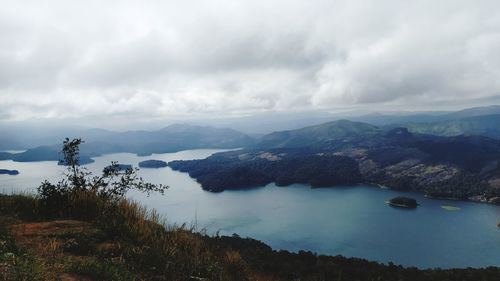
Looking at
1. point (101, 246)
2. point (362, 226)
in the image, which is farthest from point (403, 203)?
point (101, 246)

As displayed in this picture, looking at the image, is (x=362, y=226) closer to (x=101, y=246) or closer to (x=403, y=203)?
(x=403, y=203)

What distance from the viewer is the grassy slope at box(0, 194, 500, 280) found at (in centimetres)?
722

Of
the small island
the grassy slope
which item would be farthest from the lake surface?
the grassy slope

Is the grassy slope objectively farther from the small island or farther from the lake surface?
the small island

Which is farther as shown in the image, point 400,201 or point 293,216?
point 400,201

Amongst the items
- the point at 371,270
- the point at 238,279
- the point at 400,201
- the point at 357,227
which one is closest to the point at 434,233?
the point at 357,227

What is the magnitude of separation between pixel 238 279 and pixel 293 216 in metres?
151

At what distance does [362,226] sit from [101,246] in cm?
14003

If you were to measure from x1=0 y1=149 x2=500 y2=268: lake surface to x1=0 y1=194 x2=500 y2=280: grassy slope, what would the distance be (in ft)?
241

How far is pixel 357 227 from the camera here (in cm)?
13762

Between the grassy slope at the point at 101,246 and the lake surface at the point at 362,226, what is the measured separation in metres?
Answer: 73.4

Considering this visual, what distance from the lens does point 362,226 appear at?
138 m

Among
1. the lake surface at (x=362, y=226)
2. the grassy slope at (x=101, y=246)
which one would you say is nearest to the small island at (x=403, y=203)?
the lake surface at (x=362, y=226)

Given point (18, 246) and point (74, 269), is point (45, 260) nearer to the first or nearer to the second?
point (74, 269)
